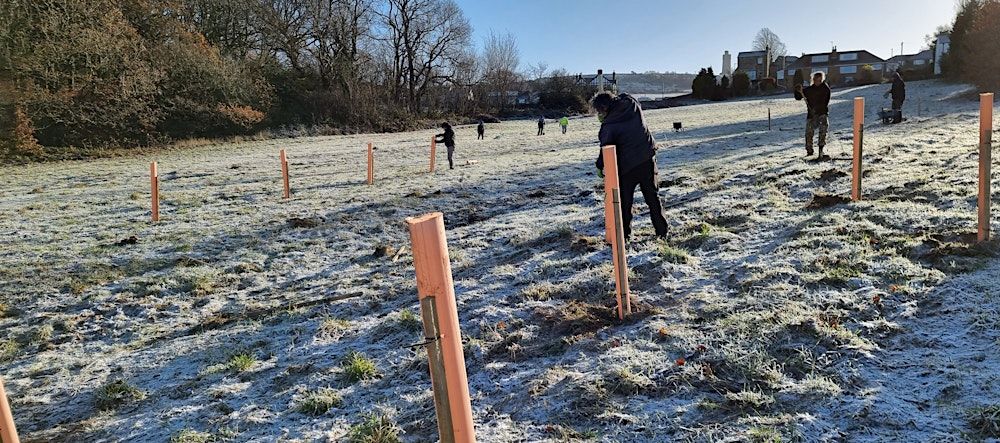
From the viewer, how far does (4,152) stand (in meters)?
22.8

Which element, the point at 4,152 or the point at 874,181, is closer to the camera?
the point at 874,181

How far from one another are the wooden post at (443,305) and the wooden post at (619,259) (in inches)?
85.6

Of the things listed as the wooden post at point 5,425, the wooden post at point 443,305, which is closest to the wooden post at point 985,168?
the wooden post at point 443,305

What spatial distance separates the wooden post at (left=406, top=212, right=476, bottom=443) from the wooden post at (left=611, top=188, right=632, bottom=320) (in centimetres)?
217

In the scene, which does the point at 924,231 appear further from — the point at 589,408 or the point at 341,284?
the point at 341,284

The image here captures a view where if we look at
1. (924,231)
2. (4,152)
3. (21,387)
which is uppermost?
(4,152)

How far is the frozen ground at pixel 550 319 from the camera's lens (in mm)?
3428

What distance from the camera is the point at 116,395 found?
4.38 meters

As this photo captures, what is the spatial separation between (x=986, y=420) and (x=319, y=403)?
3681 mm

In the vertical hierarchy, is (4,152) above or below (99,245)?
above

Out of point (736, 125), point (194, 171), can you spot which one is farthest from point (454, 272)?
point (736, 125)

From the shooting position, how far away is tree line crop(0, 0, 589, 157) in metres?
25.4

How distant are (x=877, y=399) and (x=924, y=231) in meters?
3.60

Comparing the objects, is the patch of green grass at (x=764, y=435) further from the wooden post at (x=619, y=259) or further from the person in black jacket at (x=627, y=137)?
the person in black jacket at (x=627, y=137)
